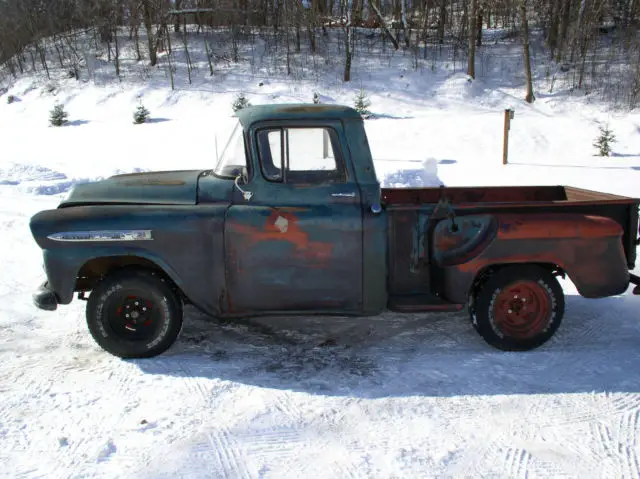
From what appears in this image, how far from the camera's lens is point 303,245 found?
4219 mm

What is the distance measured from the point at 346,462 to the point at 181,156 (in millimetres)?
12305

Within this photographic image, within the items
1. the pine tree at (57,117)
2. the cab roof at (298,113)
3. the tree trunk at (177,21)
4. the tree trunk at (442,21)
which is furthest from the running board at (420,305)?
the tree trunk at (177,21)

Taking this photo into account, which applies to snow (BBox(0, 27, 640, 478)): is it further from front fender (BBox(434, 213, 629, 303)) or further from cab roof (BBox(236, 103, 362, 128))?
cab roof (BBox(236, 103, 362, 128))

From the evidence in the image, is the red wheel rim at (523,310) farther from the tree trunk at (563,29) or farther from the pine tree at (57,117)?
the tree trunk at (563,29)

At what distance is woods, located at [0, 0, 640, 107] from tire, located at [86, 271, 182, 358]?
21.5 metres

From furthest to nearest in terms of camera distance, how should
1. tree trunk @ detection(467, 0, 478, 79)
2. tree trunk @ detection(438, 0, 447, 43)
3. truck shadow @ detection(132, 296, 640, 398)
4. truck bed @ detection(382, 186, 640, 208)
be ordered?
tree trunk @ detection(438, 0, 447, 43), tree trunk @ detection(467, 0, 478, 79), truck bed @ detection(382, 186, 640, 208), truck shadow @ detection(132, 296, 640, 398)

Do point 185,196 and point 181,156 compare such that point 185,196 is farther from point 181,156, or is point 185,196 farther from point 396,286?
point 181,156

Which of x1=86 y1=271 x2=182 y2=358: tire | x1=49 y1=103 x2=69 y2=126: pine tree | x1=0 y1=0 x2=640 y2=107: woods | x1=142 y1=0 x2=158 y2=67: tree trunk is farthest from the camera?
x1=142 y1=0 x2=158 y2=67: tree trunk

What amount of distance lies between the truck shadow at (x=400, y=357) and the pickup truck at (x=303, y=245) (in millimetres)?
250

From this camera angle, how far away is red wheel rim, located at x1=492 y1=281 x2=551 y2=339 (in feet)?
14.6

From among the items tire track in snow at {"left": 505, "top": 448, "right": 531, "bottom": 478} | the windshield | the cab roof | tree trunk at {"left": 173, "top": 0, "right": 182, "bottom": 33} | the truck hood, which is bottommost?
tire track in snow at {"left": 505, "top": 448, "right": 531, "bottom": 478}

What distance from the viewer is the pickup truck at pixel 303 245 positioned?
4.20m

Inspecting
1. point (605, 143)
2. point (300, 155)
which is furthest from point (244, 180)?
point (605, 143)

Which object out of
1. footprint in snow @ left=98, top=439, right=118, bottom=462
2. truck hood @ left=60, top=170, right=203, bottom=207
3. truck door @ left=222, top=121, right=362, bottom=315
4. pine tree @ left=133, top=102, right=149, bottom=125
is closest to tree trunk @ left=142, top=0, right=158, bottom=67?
pine tree @ left=133, top=102, right=149, bottom=125
